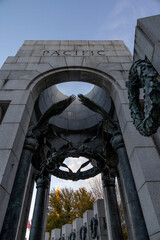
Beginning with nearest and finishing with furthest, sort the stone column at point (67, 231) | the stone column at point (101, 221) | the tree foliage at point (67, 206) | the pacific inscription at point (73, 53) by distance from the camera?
the pacific inscription at point (73, 53) → the stone column at point (101, 221) → the stone column at point (67, 231) → the tree foliage at point (67, 206)

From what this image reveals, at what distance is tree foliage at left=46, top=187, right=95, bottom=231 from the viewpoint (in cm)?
2675

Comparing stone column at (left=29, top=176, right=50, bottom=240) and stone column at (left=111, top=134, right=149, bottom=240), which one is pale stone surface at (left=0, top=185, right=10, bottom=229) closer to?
stone column at (left=111, top=134, right=149, bottom=240)

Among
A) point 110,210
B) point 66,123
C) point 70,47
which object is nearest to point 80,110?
point 66,123

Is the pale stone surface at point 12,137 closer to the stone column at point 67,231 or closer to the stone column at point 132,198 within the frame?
the stone column at point 132,198

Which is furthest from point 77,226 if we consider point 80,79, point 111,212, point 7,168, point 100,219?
point 80,79

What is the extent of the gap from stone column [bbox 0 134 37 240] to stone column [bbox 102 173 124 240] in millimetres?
6450

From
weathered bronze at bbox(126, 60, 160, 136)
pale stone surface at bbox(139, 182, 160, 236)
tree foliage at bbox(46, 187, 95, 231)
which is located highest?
tree foliage at bbox(46, 187, 95, 231)

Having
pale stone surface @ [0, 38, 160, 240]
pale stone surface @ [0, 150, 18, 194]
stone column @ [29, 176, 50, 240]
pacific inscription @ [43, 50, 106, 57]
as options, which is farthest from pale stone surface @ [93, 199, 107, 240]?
pacific inscription @ [43, 50, 106, 57]

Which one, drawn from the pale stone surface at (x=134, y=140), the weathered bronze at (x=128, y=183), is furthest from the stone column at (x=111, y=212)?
the pale stone surface at (x=134, y=140)

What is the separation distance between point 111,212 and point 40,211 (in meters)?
4.25

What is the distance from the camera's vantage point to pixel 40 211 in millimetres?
8531

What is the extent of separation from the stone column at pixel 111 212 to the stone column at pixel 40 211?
392 centimetres

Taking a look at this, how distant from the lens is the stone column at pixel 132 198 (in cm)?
403

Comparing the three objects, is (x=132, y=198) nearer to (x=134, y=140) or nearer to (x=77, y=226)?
(x=134, y=140)
